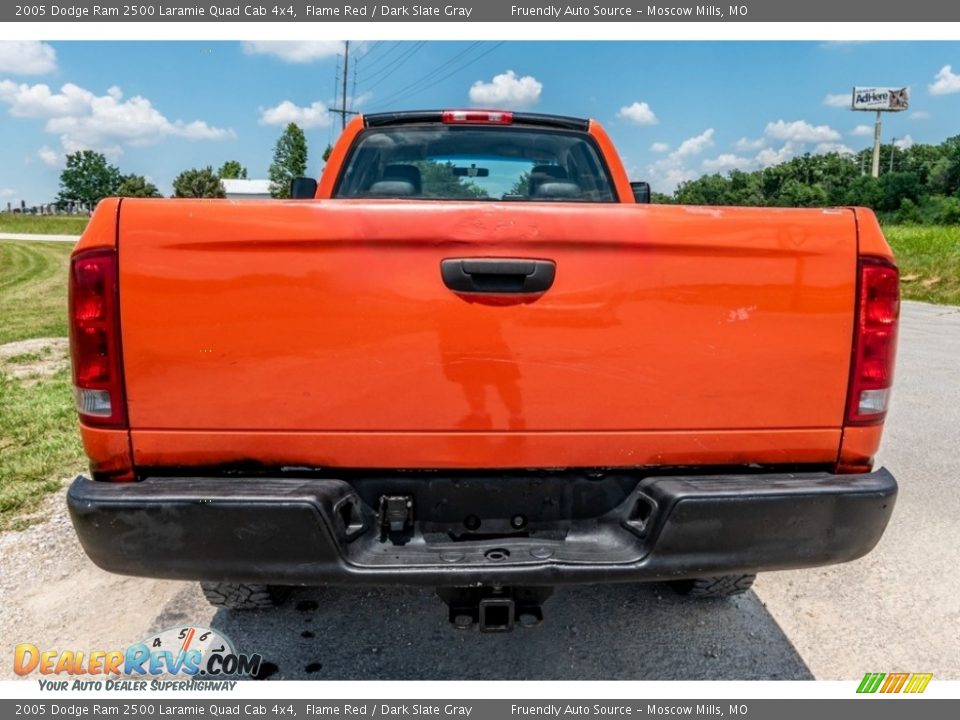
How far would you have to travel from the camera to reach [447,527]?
2.23 m

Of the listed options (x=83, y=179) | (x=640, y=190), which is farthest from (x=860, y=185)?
(x=83, y=179)

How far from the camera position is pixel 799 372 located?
7.05 feet

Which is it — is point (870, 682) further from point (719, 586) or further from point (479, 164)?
point (479, 164)

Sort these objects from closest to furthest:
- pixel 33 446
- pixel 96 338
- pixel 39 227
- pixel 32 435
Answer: pixel 96 338 → pixel 33 446 → pixel 32 435 → pixel 39 227

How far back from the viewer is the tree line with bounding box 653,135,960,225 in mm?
47875

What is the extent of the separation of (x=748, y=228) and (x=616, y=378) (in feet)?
1.90

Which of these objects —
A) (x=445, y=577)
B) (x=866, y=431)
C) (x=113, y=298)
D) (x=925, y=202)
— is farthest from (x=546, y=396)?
(x=925, y=202)

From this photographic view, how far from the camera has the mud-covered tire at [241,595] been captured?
286 cm

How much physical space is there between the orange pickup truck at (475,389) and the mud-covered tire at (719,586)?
2.79ft

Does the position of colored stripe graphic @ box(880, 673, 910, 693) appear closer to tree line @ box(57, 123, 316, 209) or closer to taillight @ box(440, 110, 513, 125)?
taillight @ box(440, 110, 513, 125)

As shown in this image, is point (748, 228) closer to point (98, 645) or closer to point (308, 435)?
point (308, 435)

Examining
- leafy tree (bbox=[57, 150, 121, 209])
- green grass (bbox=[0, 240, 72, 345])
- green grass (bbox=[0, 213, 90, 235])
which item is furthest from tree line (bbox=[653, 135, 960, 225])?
leafy tree (bbox=[57, 150, 121, 209])

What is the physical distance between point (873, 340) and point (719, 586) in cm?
136

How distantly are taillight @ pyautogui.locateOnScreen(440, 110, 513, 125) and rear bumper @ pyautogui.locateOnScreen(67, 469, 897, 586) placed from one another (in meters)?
2.38
